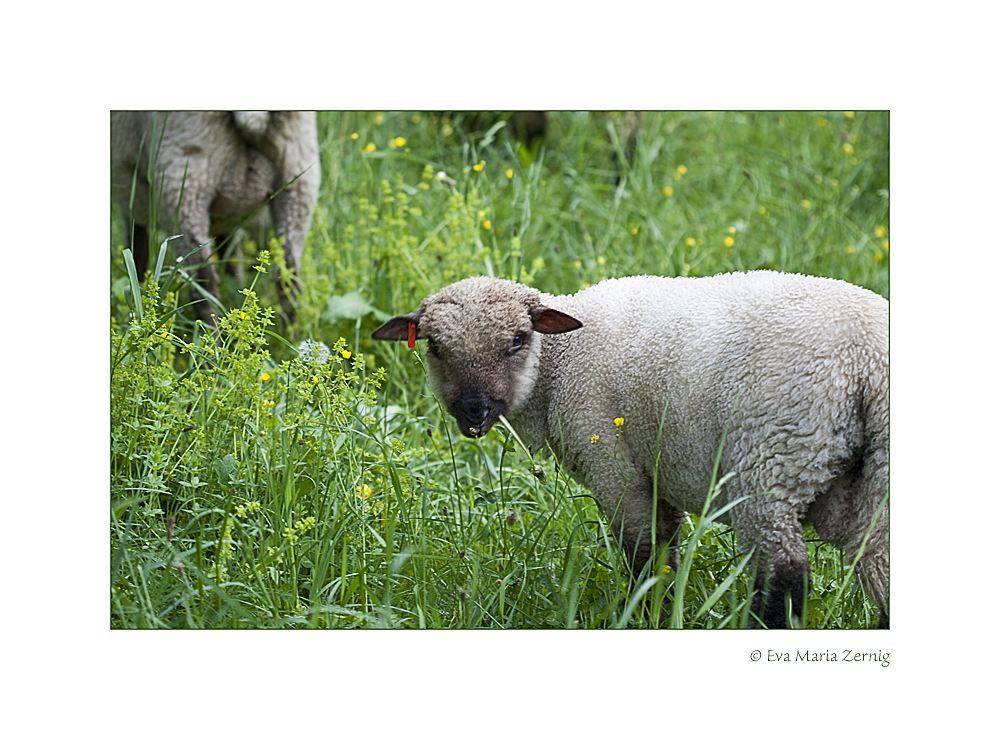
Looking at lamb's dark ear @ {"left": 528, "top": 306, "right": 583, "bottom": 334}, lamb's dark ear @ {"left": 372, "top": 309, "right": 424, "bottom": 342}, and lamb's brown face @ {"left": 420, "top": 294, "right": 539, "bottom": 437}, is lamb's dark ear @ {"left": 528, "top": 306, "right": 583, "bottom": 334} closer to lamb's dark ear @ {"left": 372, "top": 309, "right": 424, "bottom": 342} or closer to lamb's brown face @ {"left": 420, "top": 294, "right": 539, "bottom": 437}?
lamb's brown face @ {"left": 420, "top": 294, "right": 539, "bottom": 437}

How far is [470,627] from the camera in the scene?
279 cm

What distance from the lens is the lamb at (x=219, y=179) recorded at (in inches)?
162

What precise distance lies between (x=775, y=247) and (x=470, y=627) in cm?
393

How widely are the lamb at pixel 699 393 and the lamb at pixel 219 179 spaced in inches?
62.4

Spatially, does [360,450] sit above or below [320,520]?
above

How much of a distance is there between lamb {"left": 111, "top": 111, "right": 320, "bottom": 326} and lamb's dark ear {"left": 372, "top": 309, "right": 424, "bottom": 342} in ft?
4.36

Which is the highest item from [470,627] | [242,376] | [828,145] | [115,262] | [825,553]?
[828,145]

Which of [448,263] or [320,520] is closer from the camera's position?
[320,520]

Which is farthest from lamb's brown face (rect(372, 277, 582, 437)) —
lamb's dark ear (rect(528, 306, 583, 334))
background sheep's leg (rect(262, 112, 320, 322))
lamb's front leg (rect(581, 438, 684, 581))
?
background sheep's leg (rect(262, 112, 320, 322))

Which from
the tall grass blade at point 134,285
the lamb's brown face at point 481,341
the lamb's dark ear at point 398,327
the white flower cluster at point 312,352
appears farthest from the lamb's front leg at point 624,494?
the tall grass blade at point 134,285

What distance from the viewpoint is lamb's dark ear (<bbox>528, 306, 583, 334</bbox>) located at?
2.92 meters
